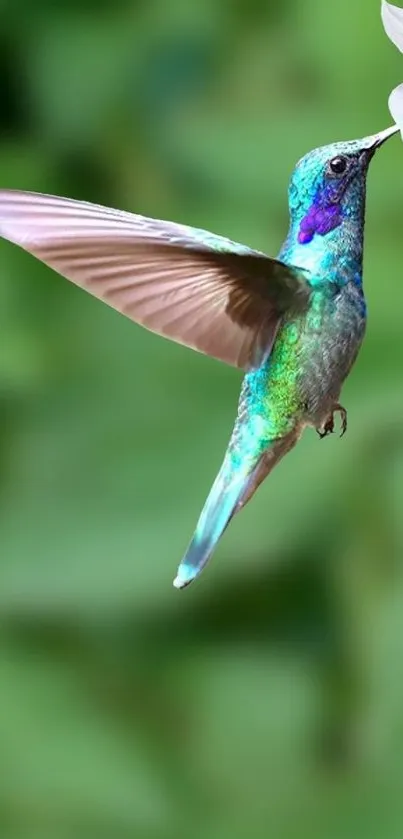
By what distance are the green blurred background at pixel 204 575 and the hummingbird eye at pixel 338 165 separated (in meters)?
0.59

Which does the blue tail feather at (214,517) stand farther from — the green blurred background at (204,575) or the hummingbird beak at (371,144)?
the green blurred background at (204,575)

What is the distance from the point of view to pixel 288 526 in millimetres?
1003

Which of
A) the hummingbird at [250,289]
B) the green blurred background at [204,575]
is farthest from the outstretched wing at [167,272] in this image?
the green blurred background at [204,575]

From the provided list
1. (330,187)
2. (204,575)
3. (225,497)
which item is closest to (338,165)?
(330,187)

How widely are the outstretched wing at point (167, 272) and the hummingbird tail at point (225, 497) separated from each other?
3 centimetres

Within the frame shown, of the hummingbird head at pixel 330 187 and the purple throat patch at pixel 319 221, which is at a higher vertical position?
the hummingbird head at pixel 330 187

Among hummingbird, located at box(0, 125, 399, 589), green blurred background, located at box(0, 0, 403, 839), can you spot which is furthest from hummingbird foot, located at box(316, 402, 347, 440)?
green blurred background, located at box(0, 0, 403, 839)

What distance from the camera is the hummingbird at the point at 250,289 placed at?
1.06 feet

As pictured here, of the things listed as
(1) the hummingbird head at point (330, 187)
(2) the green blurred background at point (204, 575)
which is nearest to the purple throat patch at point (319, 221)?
(1) the hummingbird head at point (330, 187)

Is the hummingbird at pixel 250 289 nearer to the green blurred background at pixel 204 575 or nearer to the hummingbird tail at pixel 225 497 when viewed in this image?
the hummingbird tail at pixel 225 497

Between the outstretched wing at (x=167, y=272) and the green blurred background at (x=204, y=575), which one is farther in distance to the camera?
the green blurred background at (x=204, y=575)

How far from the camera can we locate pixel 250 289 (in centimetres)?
39

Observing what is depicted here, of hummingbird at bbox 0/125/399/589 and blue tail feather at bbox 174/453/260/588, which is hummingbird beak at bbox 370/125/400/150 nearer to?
hummingbird at bbox 0/125/399/589

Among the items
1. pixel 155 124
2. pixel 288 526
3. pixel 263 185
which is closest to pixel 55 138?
pixel 155 124
